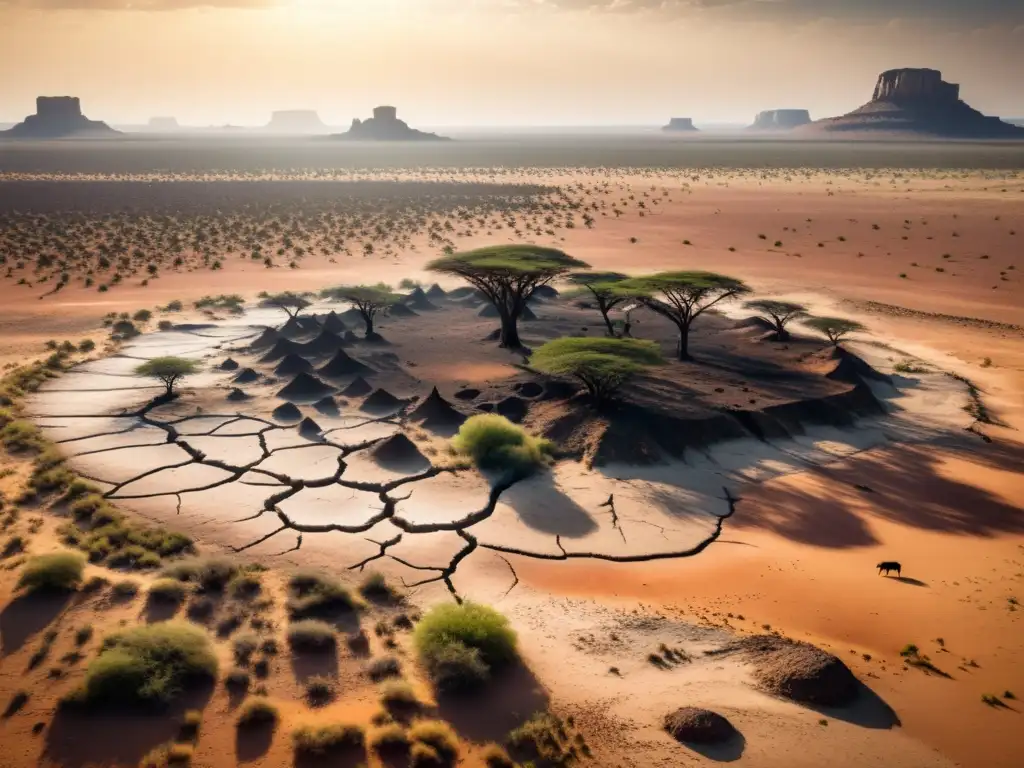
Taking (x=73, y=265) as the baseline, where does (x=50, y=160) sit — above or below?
above

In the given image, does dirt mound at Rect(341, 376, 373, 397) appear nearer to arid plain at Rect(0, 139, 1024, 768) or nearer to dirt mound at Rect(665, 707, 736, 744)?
arid plain at Rect(0, 139, 1024, 768)

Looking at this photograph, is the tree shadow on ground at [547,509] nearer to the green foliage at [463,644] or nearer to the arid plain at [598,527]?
the arid plain at [598,527]

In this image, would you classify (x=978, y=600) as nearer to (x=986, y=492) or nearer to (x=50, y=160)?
(x=986, y=492)

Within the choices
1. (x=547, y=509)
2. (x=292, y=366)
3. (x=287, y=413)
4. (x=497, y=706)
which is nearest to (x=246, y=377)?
(x=292, y=366)

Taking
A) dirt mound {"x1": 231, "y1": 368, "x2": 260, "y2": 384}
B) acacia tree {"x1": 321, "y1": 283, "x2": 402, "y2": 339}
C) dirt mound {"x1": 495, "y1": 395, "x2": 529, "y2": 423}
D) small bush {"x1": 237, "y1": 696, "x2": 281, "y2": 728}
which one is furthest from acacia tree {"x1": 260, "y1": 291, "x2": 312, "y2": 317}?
small bush {"x1": 237, "y1": 696, "x2": 281, "y2": 728}

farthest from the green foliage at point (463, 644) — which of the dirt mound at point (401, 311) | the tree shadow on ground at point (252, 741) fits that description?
the dirt mound at point (401, 311)

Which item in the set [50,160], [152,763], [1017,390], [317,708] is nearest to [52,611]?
[152,763]
